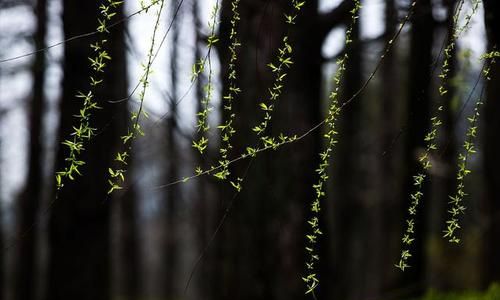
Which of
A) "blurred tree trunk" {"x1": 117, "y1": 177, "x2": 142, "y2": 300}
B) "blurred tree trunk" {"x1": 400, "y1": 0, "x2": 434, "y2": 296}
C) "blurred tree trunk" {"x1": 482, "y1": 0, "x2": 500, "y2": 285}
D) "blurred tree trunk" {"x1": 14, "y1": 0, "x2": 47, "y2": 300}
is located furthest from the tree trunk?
"blurred tree trunk" {"x1": 117, "y1": 177, "x2": 142, "y2": 300}

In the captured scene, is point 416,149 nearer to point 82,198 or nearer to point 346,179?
point 82,198

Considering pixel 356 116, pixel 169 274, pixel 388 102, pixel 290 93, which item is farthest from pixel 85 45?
pixel 169 274

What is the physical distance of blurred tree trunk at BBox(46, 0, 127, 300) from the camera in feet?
17.1

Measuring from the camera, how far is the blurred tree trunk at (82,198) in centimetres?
520

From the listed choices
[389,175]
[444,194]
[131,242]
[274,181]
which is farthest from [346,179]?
[274,181]

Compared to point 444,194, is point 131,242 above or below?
below

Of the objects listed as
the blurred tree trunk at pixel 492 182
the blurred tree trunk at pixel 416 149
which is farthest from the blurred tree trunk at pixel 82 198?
the blurred tree trunk at pixel 492 182

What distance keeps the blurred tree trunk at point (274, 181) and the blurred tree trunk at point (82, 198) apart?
1.39 metres

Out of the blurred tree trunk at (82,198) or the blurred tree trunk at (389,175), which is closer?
the blurred tree trunk at (82,198)

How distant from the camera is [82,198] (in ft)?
17.1

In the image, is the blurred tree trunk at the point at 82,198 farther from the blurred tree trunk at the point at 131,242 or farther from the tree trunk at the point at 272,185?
the blurred tree trunk at the point at 131,242

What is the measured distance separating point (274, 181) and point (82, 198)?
188cm

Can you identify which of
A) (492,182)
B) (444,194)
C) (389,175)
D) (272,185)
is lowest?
(272,185)

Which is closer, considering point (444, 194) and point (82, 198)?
point (82, 198)
